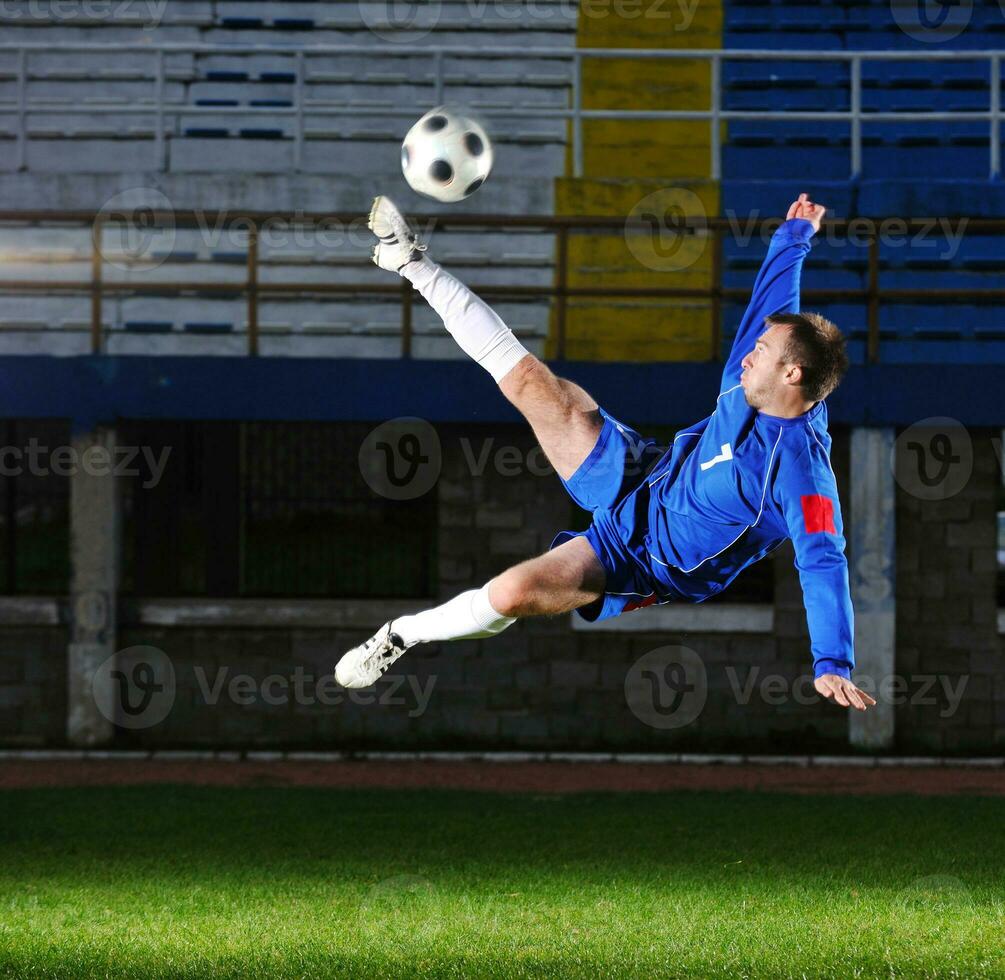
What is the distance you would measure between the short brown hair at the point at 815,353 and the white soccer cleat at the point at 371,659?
73.1 inches

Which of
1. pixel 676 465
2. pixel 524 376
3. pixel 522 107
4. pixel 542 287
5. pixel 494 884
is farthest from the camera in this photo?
pixel 522 107

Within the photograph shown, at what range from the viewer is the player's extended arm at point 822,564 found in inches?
172

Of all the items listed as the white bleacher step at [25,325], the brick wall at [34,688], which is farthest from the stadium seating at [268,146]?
the brick wall at [34,688]

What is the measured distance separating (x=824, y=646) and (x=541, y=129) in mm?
12717

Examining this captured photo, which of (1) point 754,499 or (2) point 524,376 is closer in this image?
(1) point 754,499

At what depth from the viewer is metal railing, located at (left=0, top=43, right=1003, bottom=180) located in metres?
15.4

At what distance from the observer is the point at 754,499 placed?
4.88 meters

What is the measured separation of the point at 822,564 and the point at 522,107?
12.8 metres

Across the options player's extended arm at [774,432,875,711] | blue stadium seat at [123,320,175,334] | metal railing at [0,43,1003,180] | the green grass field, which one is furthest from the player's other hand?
blue stadium seat at [123,320,175,334]

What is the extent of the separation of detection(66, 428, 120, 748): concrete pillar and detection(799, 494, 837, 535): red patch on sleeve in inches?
388

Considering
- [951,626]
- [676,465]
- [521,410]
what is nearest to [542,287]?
[951,626]

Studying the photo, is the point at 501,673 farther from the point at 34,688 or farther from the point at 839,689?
the point at 839,689

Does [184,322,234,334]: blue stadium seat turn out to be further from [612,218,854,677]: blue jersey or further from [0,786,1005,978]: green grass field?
[612,218,854,677]: blue jersey

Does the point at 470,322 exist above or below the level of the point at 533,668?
above
